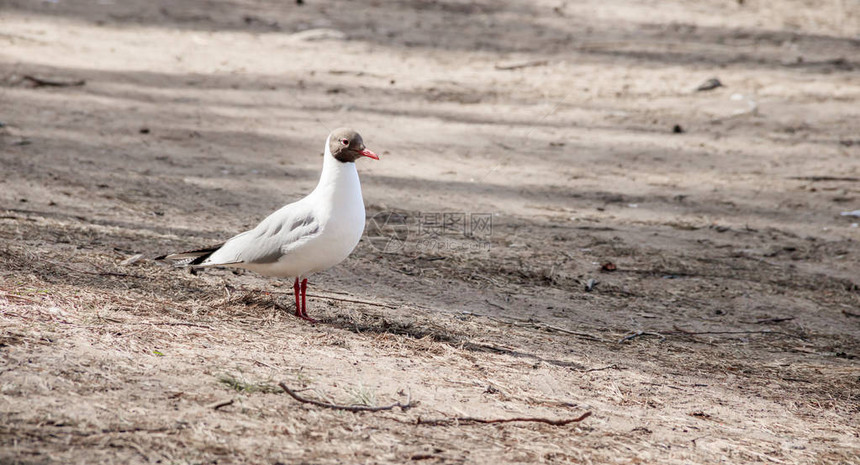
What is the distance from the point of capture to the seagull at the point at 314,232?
4.43 meters

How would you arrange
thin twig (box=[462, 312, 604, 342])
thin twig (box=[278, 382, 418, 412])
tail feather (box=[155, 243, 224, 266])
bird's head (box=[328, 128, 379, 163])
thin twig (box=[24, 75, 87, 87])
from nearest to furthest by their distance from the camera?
thin twig (box=[278, 382, 418, 412]) < bird's head (box=[328, 128, 379, 163]) < tail feather (box=[155, 243, 224, 266]) < thin twig (box=[462, 312, 604, 342]) < thin twig (box=[24, 75, 87, 87])

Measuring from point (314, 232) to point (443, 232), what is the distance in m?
2.21

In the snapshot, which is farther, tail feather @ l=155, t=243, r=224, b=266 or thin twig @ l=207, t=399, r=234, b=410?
tail feather @ l=155, t=243, r=224, b=266

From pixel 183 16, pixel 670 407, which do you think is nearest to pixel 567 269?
pixel 670 407

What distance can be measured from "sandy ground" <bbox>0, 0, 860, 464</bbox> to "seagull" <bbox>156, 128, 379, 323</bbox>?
10.2 inches

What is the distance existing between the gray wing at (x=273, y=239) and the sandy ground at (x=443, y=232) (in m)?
0.27

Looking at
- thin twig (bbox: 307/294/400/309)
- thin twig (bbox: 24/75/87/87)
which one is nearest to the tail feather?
thin twig (bbox: 307/294/400/309)

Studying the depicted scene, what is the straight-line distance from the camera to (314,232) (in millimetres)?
4438

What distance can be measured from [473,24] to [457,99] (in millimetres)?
3438

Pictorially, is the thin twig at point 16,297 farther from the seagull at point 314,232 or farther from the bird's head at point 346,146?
the bird's head at point 346,146

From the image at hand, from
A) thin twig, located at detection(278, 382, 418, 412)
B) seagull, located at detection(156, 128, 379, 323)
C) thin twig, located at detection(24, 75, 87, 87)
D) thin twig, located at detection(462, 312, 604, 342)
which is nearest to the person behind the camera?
thin twig, located at detection(278, 382, 418, 412)

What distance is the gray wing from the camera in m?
4.49

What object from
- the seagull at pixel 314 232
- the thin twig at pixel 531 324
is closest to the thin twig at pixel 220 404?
the seagull at pixel 314 232

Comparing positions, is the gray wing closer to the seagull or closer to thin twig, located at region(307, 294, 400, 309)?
the seagull
